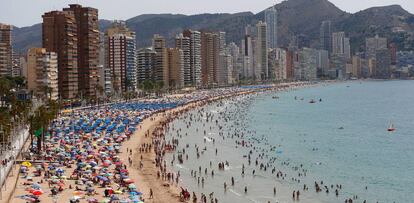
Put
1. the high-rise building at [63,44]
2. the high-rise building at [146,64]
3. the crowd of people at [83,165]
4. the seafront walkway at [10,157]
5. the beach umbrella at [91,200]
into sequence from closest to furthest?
the beach umbrella at [91,200]
the crowd of people at [83,165]
the seafront walkway at [10,157]
the high-rise building at [63,44]
the high-rise building at [146,64]

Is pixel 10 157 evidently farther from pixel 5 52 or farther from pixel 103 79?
pixel 5 52

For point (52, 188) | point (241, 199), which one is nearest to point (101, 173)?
point (52, 188)

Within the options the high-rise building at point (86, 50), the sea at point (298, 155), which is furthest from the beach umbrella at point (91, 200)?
the high-rise building at point (86, 50)

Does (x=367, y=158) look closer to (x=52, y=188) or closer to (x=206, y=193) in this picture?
(x=206, y=193)

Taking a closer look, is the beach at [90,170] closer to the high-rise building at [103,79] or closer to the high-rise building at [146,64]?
the high-rise building at [103,79]

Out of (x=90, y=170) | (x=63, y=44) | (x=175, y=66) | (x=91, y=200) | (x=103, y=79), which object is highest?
(x=63, y=44)

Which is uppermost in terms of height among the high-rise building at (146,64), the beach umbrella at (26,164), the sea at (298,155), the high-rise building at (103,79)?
the high-rise building at (146,64)

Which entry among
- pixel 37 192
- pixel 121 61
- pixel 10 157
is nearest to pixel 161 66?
pixel 121 61
